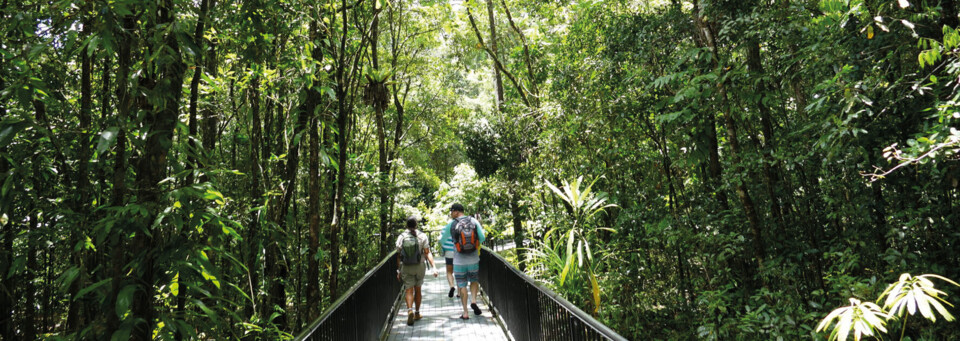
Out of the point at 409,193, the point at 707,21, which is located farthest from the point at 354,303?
the point at 409,193

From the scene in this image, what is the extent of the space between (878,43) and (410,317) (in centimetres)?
556

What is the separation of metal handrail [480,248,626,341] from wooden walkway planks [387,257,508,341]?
0.75ft

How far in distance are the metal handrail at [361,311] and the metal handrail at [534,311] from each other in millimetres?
1495

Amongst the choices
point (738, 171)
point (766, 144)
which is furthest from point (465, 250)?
point (766, 144)

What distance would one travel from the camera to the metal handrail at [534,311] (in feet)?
9.86

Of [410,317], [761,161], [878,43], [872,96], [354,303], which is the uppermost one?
[878,43]

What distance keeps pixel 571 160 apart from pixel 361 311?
13.2 ft

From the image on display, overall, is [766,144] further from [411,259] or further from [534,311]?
[411,259]

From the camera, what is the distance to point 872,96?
11.7ft

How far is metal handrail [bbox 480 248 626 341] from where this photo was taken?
3.01m

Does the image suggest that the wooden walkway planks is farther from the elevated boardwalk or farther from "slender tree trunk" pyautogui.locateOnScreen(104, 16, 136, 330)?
"slender tree trunk" pyautogui.locateOnScreen(104, 16, 136, 330)

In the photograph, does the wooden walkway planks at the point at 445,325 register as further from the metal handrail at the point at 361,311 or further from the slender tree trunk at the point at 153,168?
the slender tree trunk at the point at 153,168

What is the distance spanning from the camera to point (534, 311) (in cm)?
433

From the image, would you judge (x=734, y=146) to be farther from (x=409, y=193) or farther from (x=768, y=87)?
(x=409, y=193)
